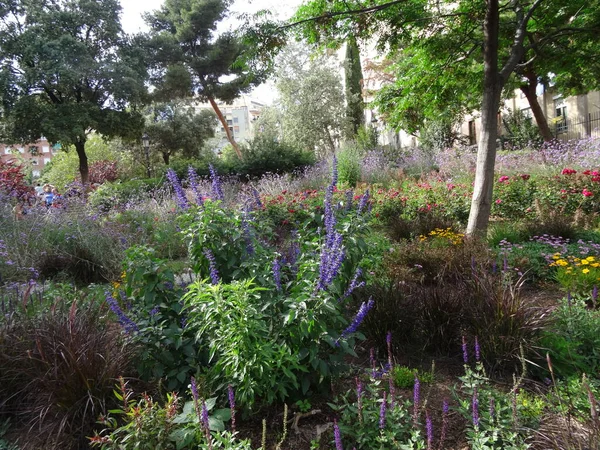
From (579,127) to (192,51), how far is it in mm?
23231

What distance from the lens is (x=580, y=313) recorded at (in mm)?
3025

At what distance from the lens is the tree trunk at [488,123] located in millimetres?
5238

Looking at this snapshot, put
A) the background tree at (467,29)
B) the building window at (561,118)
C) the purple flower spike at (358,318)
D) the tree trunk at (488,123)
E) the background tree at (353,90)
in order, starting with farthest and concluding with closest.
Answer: the background tree at (353,90)
the building window at (561,118)
the tree trunk at (488,123)
the background tree at (467,29)
the purple flower spike at (358,318)

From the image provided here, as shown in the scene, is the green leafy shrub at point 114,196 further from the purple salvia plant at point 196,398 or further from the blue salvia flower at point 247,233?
the purple salvia plant at point 196,398

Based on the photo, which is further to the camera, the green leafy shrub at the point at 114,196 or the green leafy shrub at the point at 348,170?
the green leafy shrub at the point at 348,170

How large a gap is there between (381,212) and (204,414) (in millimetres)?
6966

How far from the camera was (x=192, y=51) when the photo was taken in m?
26.1

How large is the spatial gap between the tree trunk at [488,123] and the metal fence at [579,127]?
57.1 feet

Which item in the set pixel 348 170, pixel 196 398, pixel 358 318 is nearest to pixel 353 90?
pixel 348 170

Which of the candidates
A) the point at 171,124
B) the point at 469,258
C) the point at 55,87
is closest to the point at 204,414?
the point at 469,258

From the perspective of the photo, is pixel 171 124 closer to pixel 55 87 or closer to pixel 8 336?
pixel 55 87

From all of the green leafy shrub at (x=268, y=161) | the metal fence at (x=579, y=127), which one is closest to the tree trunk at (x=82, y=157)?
the green leafy shrub at (x=268, y=161)

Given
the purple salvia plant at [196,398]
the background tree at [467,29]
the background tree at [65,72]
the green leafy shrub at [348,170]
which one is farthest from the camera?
the background tree at [65,72]

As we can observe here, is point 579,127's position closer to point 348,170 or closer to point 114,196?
point 348,170
